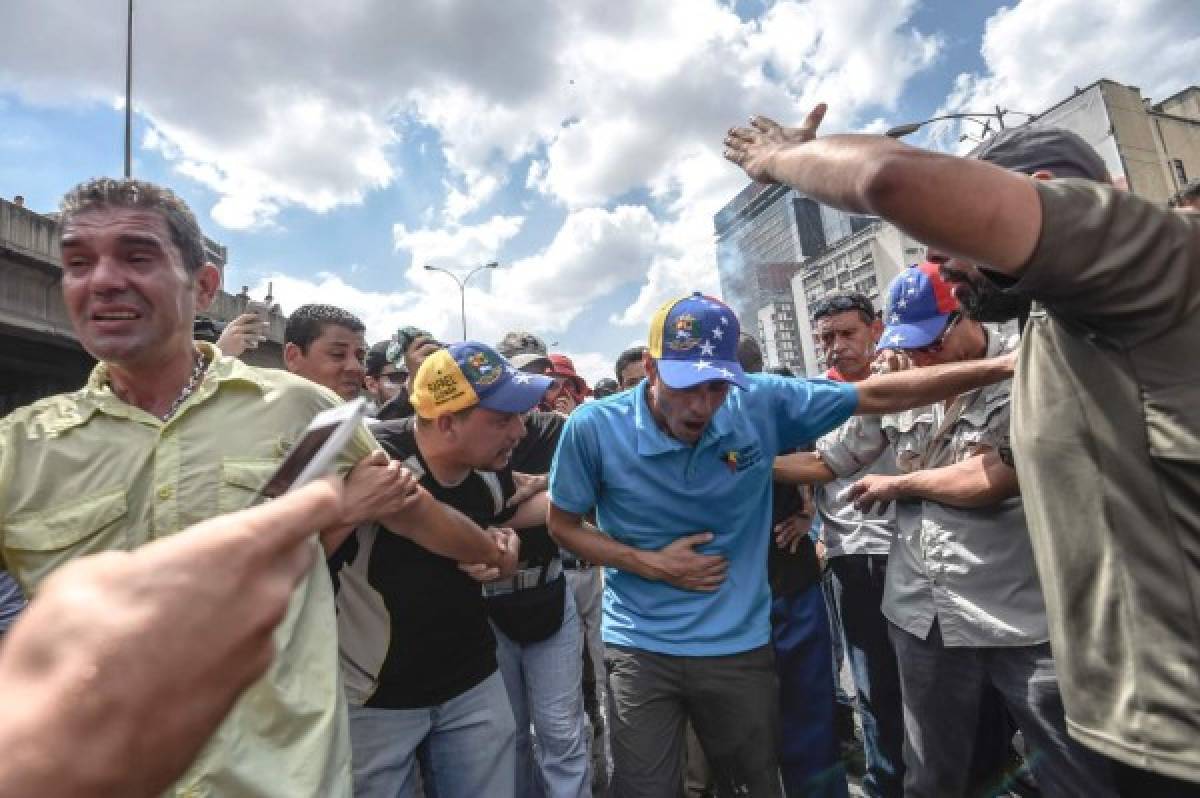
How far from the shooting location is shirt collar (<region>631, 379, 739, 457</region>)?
258cm

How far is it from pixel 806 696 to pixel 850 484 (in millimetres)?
1181

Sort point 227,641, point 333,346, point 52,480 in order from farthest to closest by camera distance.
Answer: point 333,346
point 52,480
point 227,641

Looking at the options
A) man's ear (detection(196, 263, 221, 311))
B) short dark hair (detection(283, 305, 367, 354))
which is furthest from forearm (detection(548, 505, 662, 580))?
short dark hair (detection(283, 305, 367, 354))

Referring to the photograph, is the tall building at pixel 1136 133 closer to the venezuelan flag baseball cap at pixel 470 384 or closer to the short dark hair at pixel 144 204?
the venezuelan flag baseball cap at pixel 470 384

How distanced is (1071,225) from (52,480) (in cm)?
226

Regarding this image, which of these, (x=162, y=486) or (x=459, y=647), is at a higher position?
(x=162, y=486)

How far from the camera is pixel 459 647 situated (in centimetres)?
246

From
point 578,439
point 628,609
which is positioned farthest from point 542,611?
point 578,439

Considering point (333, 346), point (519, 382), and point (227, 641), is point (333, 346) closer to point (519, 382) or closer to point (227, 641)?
point (519, 382)

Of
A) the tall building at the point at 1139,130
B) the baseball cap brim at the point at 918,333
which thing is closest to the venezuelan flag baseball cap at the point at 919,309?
the baseball cap brim at the point at 918,333

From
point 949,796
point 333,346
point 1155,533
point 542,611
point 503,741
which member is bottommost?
point 949,796

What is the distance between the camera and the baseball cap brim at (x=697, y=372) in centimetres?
246

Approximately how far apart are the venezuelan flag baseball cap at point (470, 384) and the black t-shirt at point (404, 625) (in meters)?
0.56

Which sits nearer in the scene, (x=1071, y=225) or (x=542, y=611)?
(x=1071, y=225)
